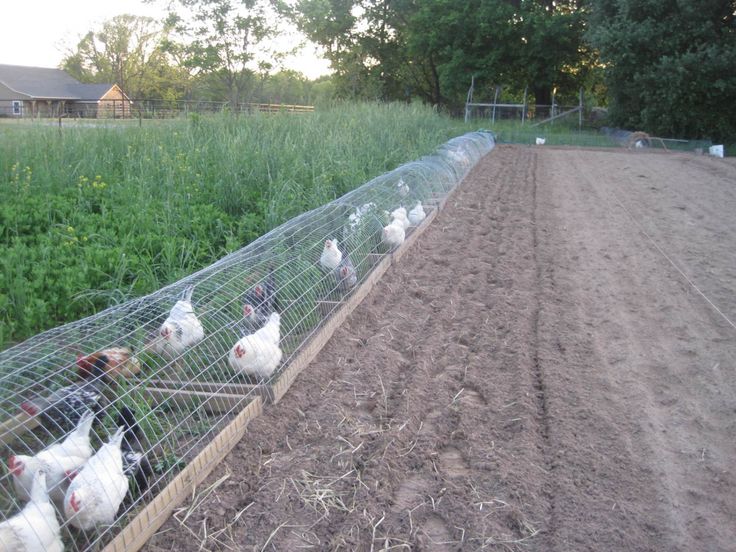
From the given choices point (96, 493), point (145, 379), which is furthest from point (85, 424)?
point (145, 379)

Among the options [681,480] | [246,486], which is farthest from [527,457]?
[246,486]

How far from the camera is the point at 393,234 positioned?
7051 mm

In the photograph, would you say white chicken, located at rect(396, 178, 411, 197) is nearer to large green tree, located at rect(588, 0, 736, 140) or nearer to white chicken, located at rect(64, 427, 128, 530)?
white chicken, located at rect(64, 427, 128, 530)

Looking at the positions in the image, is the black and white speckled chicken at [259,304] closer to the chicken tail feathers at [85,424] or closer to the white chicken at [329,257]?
the white chicken at [329,257]

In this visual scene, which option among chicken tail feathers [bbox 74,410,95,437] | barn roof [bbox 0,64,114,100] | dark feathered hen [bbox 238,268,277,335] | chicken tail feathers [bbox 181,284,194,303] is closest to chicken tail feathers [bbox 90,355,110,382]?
chicken tail feathers [bbox 74,410,95,437]

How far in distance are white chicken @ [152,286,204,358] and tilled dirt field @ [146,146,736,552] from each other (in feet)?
2.12

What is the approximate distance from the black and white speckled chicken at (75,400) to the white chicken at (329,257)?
2.44m

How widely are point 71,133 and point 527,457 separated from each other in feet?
26.4

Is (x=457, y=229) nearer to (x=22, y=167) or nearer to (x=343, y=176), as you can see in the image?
(x=343, y=176)

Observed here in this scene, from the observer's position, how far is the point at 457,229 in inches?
343

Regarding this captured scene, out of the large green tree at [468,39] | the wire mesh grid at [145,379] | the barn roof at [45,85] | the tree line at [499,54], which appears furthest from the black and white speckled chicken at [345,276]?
the barn roof at [45,85]

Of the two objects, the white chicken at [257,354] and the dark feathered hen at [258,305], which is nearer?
the white chicken at [257,354]

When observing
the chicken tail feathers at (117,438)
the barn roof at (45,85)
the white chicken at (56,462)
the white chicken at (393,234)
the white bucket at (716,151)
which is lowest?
the white chicken at (56,462)

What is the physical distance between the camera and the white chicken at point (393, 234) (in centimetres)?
700
